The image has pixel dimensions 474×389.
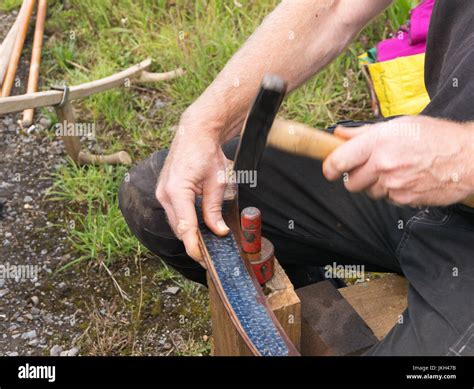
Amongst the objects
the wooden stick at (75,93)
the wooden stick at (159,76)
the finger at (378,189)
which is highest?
the wooden stick at (159,76)

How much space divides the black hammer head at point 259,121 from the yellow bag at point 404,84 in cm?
163

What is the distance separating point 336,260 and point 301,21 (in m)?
0.68

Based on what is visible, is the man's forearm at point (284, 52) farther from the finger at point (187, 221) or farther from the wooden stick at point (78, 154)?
the wooden stick at point (78, 154)

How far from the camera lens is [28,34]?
3.96 m

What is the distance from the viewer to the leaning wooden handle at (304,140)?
1.49 metres

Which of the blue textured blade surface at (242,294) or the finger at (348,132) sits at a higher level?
the finger at (348,132)

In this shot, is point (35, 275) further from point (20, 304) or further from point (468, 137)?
point (468, 137)

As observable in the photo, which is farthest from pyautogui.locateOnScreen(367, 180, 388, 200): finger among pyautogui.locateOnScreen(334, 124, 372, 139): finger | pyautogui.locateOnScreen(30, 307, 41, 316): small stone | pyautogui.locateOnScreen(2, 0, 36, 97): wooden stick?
pyautogui.locateOnScreen(2, 0, 36, 97): wooden stick

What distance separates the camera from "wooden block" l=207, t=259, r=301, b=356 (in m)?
1.54

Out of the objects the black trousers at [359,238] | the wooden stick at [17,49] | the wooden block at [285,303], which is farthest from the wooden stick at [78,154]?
the wooden block at [285,303]

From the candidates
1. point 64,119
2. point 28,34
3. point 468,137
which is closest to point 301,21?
point 468,137

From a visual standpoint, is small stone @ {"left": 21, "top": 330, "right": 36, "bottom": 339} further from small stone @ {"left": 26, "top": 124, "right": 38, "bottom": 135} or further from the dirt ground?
small stone @ {"left": 26, "top": 124, "right": 38, "bottom": 135}

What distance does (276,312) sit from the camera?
1.54 metres

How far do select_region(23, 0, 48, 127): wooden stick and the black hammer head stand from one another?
6.29 ft
